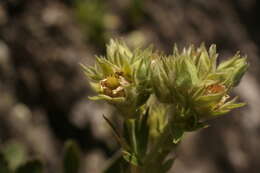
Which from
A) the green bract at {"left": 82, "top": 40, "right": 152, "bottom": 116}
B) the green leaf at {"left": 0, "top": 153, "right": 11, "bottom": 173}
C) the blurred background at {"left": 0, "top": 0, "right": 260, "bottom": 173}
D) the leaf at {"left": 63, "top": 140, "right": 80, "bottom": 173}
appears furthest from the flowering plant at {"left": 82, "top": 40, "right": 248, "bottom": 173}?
the blurred background at {"left": 0, "top": 0, "right": 260, "bottom": 173}

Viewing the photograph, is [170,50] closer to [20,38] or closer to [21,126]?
[20,38]

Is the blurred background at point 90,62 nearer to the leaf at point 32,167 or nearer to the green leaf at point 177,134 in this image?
the leaf at point 32,167

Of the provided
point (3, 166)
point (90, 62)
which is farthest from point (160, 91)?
point (90, 62)

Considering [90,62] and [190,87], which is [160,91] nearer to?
[190,87]

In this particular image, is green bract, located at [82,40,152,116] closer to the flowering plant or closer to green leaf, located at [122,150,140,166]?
the flowering plant

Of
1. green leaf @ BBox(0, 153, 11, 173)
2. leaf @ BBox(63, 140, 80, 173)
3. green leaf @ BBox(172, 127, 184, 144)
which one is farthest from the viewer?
leaf @ BBox(63, 140, 80, 173)
